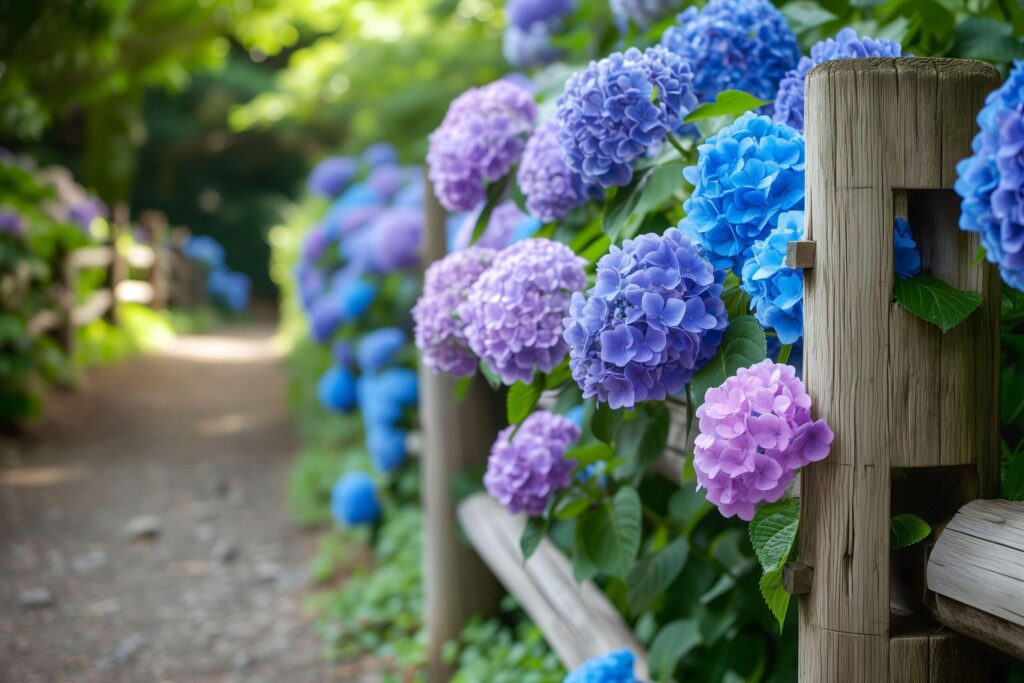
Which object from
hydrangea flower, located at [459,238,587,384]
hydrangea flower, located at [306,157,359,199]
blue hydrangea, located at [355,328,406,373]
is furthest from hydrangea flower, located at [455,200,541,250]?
hydrangea flower, located at [306,157,359,199]

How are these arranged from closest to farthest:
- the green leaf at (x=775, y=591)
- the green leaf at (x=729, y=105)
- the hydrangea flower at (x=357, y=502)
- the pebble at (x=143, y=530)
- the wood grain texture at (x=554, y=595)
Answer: the green leaf at (x=775, y=591)
the green leaf at (x=729, y=105)
the wood grain texture at (x=554, y=595)
the hydrangea flower at (x=357, y=502)
the pebble at (x=143, y=530)

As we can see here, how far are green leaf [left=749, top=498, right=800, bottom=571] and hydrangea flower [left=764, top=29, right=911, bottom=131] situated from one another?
58cm

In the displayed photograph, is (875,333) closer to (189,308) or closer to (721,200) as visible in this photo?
(721,200)

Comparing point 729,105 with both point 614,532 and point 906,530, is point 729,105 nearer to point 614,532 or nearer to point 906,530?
point 906,530

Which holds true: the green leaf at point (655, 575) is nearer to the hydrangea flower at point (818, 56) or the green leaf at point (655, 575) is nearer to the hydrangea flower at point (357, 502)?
the hydrangea flower at point (818, 56)

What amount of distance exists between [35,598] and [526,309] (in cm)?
301

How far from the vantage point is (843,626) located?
39.8 inches

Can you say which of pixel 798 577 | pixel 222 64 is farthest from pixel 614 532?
pixel 222 64

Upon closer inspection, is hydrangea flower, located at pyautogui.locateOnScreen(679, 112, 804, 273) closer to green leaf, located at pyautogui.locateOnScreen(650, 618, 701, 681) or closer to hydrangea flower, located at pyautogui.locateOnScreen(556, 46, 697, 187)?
hydrangea flower, located at pyautogui.locateOnScreen(556, 46, 697, 187)

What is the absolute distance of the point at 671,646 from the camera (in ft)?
5.56

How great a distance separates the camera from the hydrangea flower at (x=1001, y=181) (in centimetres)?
76

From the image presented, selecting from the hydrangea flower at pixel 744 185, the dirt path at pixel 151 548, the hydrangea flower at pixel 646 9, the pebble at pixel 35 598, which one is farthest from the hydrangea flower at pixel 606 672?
the pebble at pixel 35 598

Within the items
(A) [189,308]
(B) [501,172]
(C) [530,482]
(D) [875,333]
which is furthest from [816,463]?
(A) [189,308]

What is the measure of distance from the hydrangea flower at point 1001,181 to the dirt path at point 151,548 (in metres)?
2.63
